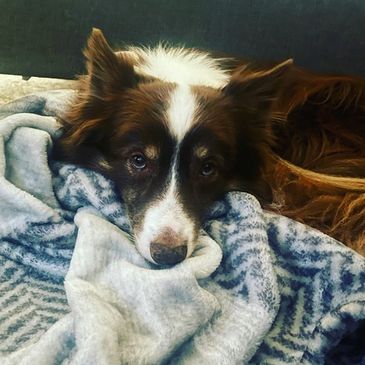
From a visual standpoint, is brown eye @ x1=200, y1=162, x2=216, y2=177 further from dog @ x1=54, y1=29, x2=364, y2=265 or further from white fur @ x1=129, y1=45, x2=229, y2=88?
white fur @ x1=129, y1=45, x2=229, y2=88

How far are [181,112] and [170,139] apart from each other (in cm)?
9

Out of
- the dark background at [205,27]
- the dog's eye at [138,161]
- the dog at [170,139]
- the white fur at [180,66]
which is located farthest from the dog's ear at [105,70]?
the dark background at [205,27]

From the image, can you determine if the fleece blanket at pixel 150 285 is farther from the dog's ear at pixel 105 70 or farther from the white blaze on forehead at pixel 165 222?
the dog's ear at pixel 105 70

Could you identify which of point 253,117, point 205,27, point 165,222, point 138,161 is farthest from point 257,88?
point 205,27

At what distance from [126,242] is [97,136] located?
47 cm

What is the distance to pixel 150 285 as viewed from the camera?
1542 millimetres

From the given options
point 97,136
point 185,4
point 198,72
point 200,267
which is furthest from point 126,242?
point 185,4

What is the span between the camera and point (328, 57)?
2758mm

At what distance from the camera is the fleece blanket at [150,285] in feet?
4.74

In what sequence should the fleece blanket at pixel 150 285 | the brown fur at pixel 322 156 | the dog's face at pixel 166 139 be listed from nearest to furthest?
the fleece blanket at pixel 150 285 < the dog's face at pixel 166 139 < the brown fur at pixel 322 156

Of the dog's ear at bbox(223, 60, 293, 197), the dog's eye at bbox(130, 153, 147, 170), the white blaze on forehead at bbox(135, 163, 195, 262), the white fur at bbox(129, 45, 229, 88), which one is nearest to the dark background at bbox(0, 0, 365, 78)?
the white fur at bbox(129, 45, 229, 88)

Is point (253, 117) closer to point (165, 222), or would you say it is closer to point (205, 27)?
point (165, 222)

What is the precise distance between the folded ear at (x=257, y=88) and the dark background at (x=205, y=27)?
2.35ft

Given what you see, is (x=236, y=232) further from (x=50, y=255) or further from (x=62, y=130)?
(x=62, y=130)
